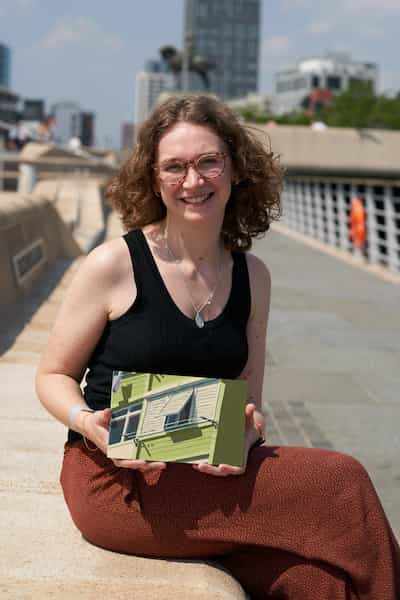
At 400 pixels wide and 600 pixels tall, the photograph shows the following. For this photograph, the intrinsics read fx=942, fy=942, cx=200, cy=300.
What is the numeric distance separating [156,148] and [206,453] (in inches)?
33.9

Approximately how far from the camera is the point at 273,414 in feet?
16.4

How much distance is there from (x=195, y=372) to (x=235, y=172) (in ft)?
1.98

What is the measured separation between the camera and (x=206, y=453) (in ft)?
7.16

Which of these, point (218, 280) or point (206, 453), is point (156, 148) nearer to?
point (218, 280)

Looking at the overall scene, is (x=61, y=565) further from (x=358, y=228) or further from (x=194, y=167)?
(x=358, y=228)

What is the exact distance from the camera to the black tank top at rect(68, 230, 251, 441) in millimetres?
2402

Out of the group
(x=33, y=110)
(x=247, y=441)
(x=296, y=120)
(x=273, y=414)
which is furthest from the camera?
(x=296, y=120)

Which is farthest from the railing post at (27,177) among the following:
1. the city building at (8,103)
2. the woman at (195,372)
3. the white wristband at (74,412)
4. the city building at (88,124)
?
the city building at (88,124)

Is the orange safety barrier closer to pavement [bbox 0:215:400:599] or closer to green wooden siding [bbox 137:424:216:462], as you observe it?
pavement [bbox 0:215:400:599]

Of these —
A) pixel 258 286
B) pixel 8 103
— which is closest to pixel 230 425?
pixel 258 286

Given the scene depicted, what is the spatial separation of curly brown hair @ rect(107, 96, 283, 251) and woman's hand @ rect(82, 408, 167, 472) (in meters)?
0.68

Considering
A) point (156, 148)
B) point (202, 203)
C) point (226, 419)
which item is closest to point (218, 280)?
point (202, 203)

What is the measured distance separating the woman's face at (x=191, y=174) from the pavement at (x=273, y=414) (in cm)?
93

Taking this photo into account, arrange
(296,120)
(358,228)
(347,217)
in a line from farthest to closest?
(296,120), (347,217), (358,228)
